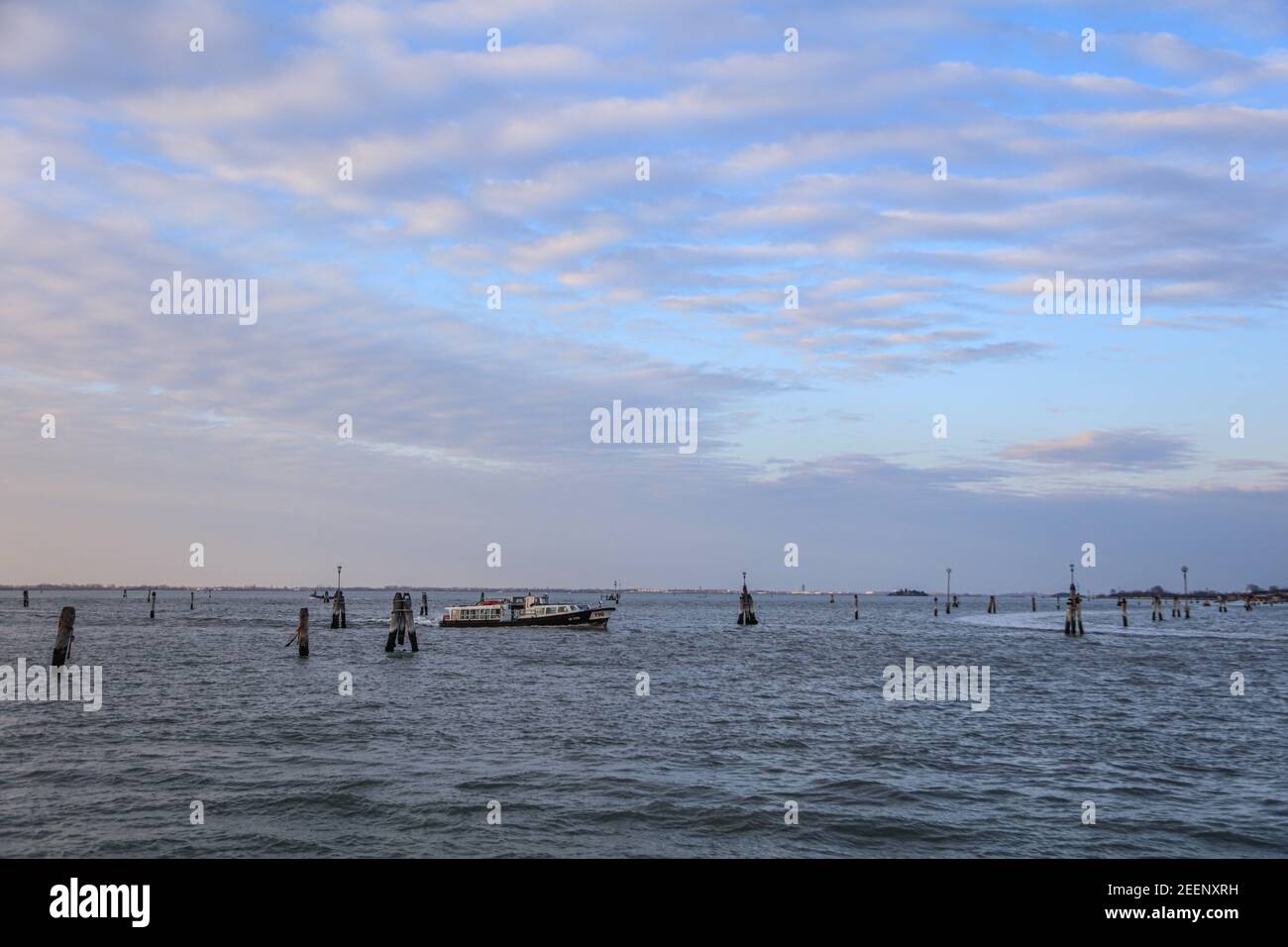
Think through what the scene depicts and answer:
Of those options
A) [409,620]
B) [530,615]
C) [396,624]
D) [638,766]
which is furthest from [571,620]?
[638,766]

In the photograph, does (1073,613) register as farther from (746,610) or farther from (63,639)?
(63,639)

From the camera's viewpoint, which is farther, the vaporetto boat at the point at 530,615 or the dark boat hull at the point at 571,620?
the vaporetto boat at the point at 530,615

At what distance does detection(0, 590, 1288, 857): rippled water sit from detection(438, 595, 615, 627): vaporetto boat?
46631 mm

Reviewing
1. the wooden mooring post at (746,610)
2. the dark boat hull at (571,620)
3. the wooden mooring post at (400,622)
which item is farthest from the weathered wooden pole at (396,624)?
the wooden mooring post at (746,610)

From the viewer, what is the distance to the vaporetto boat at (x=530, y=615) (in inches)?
3991

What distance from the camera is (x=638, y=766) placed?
25.9 meters

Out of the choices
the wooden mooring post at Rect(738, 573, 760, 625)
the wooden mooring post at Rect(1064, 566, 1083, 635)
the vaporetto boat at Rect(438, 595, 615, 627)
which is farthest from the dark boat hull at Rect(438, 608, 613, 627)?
the wooden mooring post at Rect(1064, 566, 1083, 635)

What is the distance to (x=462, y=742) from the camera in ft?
97.2

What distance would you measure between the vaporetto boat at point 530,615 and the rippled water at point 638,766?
153 feet

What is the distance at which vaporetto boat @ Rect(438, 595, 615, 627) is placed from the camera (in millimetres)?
101375

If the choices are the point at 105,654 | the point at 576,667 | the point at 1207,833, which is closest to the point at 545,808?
the point at 1207,833

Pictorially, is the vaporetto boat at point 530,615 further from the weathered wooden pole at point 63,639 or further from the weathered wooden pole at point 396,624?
the weathered wooden pole at point 63,639

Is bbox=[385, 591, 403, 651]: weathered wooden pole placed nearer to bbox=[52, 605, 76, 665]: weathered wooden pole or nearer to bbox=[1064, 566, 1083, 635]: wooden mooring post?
bbox=[52, 605, 76, 665]: weathered wooden pole
